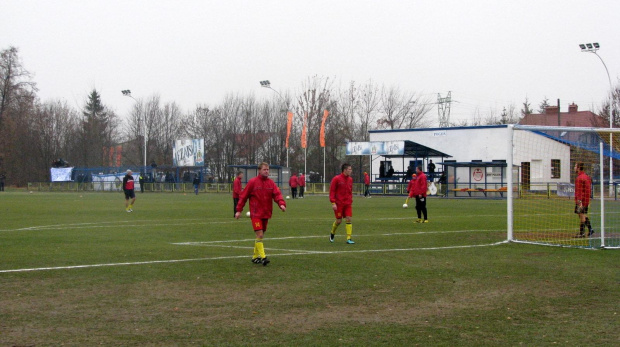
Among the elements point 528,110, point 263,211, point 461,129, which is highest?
point 528,110

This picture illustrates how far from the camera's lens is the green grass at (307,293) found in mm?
6457

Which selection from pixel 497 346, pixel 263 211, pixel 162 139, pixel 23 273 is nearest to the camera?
pixel 497 346

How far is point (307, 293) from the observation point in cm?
863

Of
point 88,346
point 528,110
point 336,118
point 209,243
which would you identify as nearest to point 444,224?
point 209,243

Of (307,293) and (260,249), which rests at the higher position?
(260,249)

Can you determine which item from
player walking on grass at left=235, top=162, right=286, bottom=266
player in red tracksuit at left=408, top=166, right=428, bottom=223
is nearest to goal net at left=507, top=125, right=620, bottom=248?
player in red tracksuit at left=408, top=166, right=428, bottom=223

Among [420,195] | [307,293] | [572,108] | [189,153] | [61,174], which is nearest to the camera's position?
[307,293]

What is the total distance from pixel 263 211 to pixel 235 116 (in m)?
70.6

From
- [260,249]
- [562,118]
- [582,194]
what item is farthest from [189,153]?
[260,249]

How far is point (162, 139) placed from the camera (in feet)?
289

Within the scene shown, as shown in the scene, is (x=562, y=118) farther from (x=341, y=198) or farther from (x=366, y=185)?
(x=341, y=198)

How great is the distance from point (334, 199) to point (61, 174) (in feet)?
220

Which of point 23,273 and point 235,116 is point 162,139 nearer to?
point 235,116

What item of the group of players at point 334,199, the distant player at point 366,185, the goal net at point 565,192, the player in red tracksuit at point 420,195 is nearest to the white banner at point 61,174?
the distant player at point 366,185
